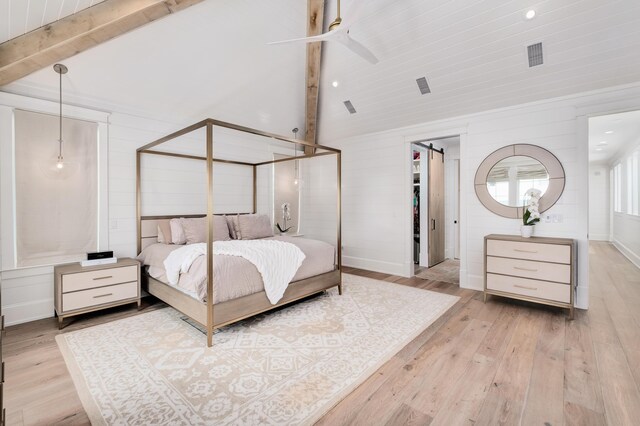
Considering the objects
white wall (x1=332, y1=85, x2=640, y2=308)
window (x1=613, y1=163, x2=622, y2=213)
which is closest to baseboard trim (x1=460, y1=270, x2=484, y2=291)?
white wall (x1=332, y1=85, x2=640, y2=308)

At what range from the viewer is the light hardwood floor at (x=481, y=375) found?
6.30 feet

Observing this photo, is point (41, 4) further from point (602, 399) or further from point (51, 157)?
point (602, 399)

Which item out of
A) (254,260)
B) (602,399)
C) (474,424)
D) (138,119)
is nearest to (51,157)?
(138,119)

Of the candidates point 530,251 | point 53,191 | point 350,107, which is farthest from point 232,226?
point 530,251

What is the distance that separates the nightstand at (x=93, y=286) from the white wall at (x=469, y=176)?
3918 mm

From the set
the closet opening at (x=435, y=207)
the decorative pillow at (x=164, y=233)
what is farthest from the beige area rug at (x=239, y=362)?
the closet opening at (x=435, y=207)

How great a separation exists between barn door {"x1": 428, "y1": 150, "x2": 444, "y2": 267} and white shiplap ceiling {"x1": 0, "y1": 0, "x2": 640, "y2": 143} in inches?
68.5

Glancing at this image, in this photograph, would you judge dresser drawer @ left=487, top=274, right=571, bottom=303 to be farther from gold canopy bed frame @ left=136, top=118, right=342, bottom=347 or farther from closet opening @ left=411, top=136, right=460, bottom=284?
gold canopy bed frame @ left=136, top=118, right=342, bottom=347

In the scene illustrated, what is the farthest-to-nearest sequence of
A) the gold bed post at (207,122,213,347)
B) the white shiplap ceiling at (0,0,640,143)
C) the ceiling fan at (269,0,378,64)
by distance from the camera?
the white shiplap ceiling at (0,0,640,143)
the gold bed post at (207,122,213,347)
the ceiling fan at (269,0,378,64)

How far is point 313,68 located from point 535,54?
2.80 meters

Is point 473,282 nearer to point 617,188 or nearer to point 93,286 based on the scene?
point 93,286

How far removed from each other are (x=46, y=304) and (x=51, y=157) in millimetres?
1726

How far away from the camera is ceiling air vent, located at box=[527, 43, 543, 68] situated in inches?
133

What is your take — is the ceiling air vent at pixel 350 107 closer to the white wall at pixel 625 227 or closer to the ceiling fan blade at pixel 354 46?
the ceiling fan blade at pixel 354 46
